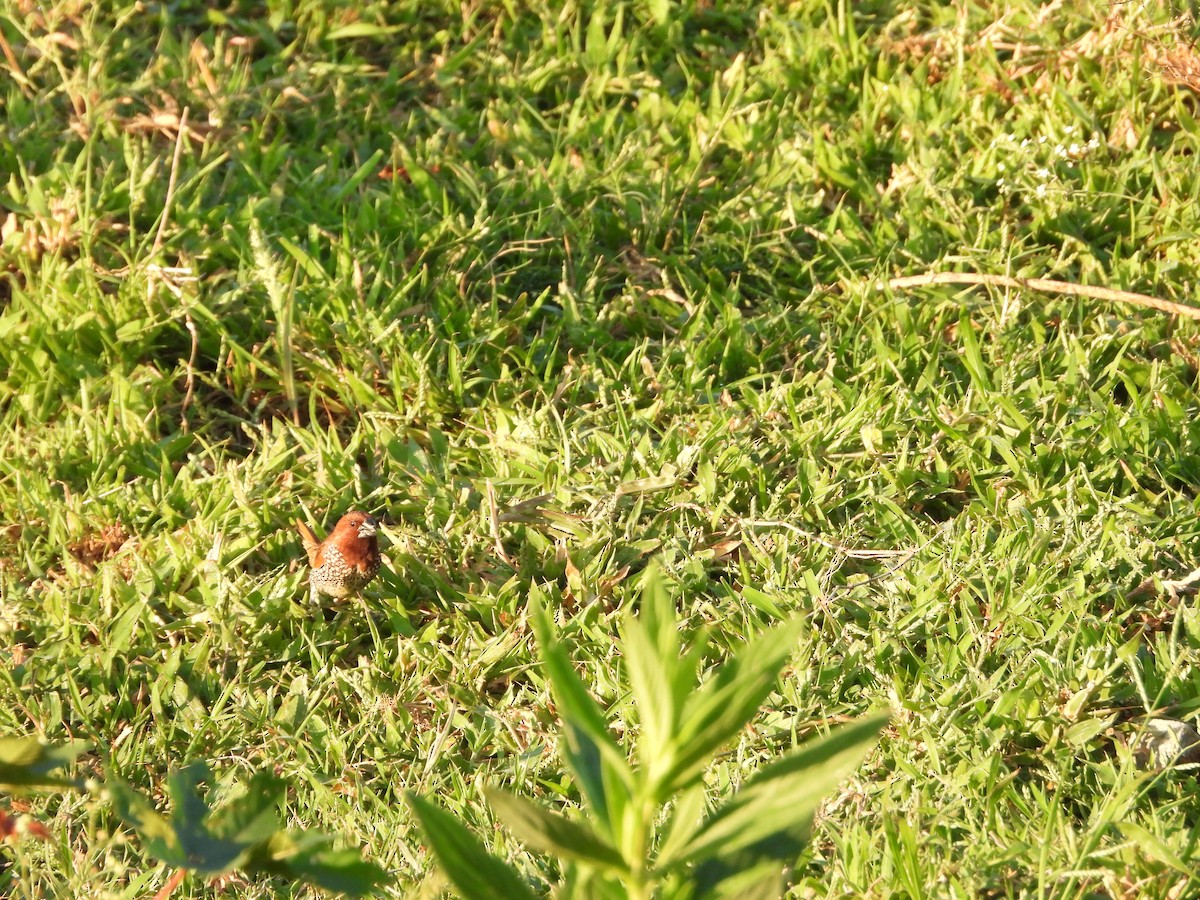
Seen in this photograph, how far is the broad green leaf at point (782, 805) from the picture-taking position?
3.29 ft

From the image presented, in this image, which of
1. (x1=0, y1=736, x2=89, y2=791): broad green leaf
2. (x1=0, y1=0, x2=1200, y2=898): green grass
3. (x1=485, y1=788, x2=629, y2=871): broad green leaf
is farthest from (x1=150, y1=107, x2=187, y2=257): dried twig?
(x1=485, y1=788, x2=629, y2=871): broad green leaf

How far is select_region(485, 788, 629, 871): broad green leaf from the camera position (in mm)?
1017

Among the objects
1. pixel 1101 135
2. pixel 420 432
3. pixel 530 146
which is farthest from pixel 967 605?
pixel 530 146

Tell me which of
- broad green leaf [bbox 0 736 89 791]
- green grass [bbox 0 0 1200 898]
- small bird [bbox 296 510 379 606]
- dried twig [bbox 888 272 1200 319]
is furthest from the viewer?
dried twig [bbox 888 272 1200 319]

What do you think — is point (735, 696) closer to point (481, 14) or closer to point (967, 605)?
point (967, 605)

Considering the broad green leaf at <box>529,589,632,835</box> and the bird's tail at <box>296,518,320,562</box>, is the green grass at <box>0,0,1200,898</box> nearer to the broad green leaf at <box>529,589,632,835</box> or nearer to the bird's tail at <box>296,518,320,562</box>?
the bird's tail at <box>296,518,320,562</box>

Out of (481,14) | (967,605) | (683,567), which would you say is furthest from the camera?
(481,14)

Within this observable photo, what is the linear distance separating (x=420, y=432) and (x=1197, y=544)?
7.08 ft

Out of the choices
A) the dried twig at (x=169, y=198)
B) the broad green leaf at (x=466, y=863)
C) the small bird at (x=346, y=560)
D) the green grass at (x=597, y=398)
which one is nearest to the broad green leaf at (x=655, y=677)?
the broad green leaf at (x=466, y=863)

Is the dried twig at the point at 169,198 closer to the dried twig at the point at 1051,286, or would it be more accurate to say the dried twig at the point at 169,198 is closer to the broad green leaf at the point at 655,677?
the dried twig at the point at 1051,286

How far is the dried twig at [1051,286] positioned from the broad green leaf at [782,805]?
3.19 metres

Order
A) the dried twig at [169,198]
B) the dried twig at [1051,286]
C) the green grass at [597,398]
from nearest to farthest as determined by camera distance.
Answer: the green grass at [597,398] → the dried twig at [1051,286] → the dried twig at [169,198]

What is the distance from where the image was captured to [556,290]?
428 cm

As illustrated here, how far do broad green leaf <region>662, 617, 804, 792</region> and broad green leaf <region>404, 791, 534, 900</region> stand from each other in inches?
6.5
